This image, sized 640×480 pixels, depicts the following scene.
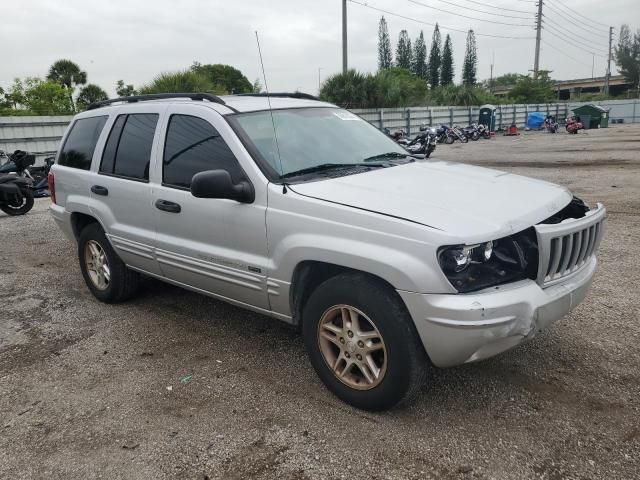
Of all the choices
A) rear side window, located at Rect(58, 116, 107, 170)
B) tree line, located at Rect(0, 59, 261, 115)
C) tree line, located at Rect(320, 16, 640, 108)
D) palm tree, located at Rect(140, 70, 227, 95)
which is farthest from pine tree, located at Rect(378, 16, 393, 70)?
rear side window, located at Rect(58, 116, 107, 170)

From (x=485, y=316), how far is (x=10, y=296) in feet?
16.0

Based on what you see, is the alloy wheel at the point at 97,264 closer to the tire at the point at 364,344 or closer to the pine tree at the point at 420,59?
the tire at the point at 364,344

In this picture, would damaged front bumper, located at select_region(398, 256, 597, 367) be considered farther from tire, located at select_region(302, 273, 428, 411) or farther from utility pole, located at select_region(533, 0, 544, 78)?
utility pole, located at select_region(533, 0, 544, 78)

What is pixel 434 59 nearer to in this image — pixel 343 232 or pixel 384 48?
pixel 384 48

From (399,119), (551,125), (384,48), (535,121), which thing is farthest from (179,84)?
(384,48)

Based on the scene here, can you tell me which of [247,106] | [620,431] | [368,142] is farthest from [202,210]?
[620,431]

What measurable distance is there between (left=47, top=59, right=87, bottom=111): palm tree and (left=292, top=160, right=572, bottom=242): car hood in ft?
188

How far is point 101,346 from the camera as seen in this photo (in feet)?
13.7

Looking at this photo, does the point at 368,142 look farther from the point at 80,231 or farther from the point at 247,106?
the point at 80,231

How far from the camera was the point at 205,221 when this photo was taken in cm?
370

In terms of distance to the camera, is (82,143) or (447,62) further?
(447,62)

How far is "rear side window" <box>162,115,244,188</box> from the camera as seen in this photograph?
11.9 ft

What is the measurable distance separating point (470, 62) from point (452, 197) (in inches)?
3215

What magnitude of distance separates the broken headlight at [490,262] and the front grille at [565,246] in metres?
→ 0.07
